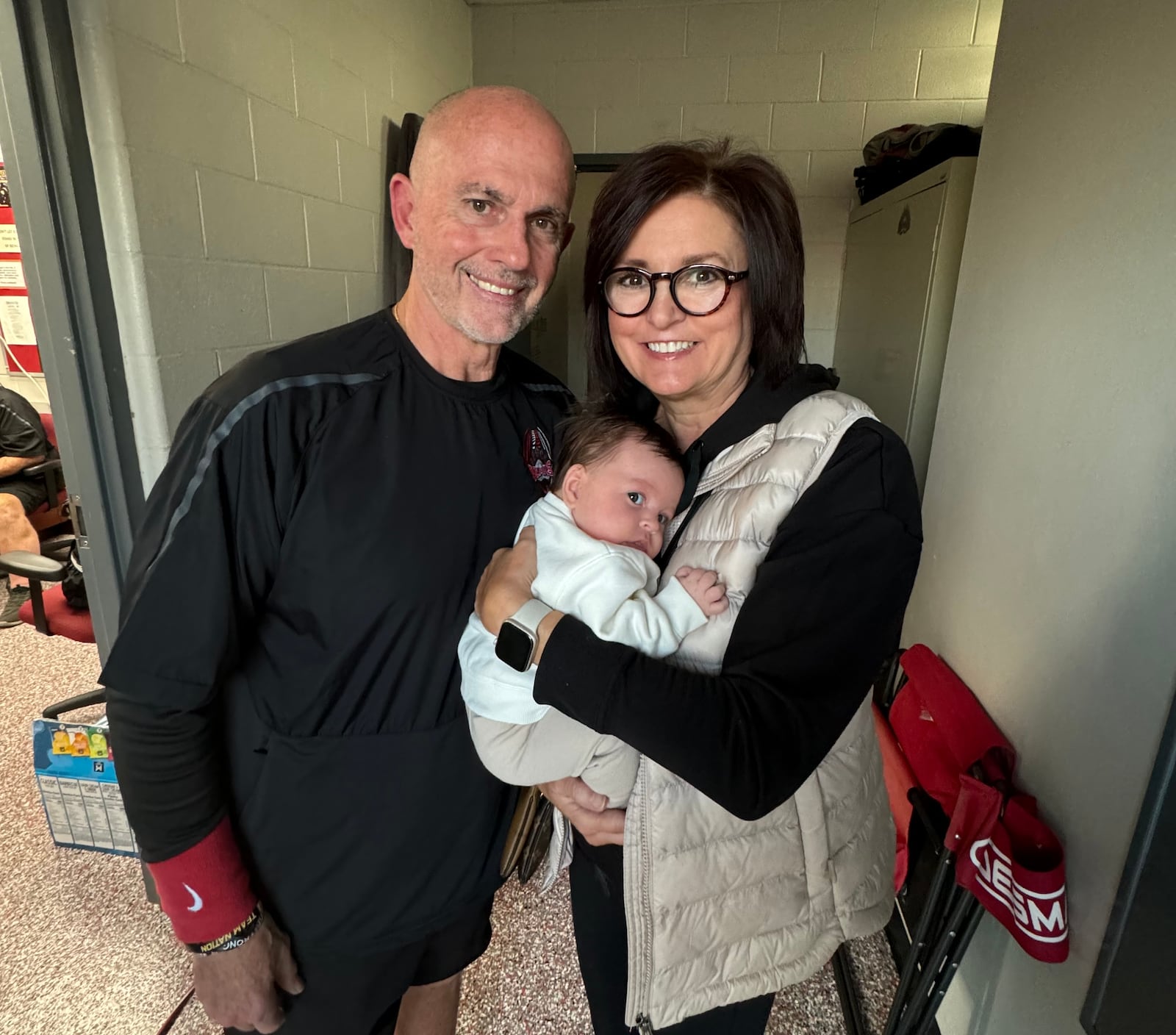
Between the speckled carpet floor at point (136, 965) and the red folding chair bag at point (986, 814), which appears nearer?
the red folding chair bag at point (986, 814)

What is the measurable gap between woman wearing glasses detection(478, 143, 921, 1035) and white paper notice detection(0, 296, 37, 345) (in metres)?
4.69

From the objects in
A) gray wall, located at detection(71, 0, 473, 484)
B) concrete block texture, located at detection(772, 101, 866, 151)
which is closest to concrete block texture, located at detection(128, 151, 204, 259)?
gray wall, located at detection(71, 0, 473, 484)

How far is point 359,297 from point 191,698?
1.97 meters

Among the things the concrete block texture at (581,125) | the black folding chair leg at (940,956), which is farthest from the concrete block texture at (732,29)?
the black folding chair leg at (940,956)

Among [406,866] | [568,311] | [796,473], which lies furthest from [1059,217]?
[568,311]

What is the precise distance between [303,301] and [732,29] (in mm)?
2589

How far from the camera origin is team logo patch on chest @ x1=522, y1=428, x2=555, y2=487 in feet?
3.94

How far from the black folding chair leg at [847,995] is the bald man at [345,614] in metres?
1.12

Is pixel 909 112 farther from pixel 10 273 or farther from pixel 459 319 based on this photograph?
pixel 10 273

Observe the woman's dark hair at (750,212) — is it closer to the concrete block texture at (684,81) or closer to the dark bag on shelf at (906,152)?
the dark bag on shelf at (906,152)

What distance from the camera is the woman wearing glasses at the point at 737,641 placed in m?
0.81

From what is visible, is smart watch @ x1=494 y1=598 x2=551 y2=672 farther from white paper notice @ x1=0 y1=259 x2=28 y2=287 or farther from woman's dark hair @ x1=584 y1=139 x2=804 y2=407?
white paper notice @ x1=0 y1=259 x2=28 y2=287

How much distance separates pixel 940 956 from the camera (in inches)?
53.6

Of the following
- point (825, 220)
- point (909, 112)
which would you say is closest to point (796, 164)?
point (825, 220)
